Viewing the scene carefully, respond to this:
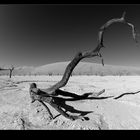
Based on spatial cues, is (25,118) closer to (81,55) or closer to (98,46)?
(81,55)

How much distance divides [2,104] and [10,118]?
2131mm

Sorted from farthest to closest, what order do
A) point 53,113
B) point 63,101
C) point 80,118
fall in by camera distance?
1. point 63,101
2. point 53,113
3. point 80,118

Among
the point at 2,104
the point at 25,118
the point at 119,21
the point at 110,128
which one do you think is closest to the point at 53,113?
the point at 25,118

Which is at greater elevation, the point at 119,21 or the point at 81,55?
the point at 119,21

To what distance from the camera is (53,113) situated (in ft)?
19.2

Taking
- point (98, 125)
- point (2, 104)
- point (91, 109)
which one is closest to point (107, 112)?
point (91, 109)

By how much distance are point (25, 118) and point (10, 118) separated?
54cm

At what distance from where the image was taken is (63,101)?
23.6ft
